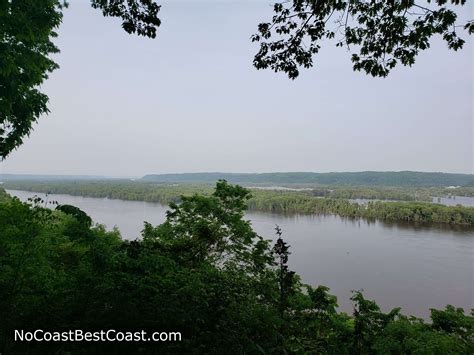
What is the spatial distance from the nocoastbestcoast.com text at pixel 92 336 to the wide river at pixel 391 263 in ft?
55.0

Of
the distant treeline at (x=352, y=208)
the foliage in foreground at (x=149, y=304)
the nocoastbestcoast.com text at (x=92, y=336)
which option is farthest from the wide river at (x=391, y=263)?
the nocoastbestcoast.com text at (x=92, y=336)

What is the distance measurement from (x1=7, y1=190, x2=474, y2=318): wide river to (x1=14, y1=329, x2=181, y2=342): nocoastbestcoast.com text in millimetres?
16760

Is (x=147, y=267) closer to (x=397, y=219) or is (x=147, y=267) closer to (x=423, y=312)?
(x=423, y=312)

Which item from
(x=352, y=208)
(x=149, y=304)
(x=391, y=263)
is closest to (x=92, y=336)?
(x=149, y=304)

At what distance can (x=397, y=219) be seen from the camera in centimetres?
5641

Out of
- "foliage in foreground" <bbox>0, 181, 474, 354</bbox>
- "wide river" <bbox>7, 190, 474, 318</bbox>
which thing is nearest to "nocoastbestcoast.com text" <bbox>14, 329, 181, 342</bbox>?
"foliage in foreground" <bbox>0, 181, 474, 354</bbox>

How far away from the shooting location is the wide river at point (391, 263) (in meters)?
20.6

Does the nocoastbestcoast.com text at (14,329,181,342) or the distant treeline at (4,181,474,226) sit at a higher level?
the nocoastbestcoast.com text at (14,329,181,342)

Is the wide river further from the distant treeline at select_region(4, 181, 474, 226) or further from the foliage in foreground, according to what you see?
the foliage in foreground

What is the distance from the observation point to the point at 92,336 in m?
3.31

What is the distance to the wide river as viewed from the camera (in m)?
20.6

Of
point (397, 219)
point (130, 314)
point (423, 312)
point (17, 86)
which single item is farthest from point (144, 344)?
point (397, 219)

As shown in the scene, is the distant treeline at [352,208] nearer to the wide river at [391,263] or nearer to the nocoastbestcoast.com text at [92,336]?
the wide river at [391,263]

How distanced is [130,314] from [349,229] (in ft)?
158
